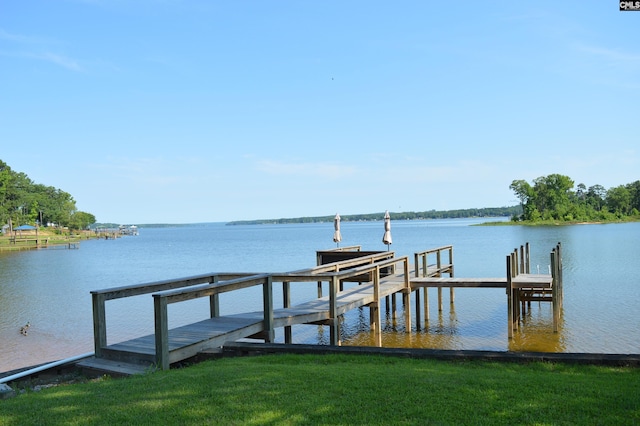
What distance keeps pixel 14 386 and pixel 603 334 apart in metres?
14.0

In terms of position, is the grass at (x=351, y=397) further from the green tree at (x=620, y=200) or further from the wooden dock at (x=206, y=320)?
the green tree at (x=620, y=200)

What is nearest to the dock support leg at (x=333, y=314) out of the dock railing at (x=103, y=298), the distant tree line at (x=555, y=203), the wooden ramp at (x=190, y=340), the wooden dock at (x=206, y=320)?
the wooden dock at (x=206, y=320)

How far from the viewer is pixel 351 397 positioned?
463cm

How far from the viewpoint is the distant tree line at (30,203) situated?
84.4 meters

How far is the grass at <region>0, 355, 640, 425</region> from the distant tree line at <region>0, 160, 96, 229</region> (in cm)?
8540

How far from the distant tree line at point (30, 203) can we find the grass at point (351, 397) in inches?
3362

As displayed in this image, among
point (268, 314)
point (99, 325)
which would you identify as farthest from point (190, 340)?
point (268, 314)

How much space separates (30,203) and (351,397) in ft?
360

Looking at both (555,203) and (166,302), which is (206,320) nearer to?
(166,302)

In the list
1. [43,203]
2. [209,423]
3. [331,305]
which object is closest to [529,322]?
[331,305]

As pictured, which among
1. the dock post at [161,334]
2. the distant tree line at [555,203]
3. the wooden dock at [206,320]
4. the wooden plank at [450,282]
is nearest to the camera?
the dock post at [161,334]

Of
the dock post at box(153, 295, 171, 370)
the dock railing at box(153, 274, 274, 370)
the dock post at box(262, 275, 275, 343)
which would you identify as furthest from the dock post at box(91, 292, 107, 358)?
the dock post at box(262, 275, 275, 343)

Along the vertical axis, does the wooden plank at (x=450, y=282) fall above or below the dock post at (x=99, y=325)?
below

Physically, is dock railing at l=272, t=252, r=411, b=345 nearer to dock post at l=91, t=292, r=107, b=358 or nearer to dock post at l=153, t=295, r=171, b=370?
dock post at l=153, t=295, r=171, b=370
